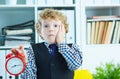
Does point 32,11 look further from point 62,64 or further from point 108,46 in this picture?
point 62,64

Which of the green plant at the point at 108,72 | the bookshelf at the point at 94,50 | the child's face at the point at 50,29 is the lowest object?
the green plant at the point at 108,72

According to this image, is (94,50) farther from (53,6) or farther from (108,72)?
(53,6)

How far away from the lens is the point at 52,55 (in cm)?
144

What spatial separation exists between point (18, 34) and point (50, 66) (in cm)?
96

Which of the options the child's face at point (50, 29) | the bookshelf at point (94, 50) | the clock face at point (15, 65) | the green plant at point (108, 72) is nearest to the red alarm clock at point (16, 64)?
the clock face at point (15, 65)

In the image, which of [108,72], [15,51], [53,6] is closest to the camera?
[15,51]

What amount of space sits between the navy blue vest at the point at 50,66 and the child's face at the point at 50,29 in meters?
0.07

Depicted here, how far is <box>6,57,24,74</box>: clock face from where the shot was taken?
1.41 metres

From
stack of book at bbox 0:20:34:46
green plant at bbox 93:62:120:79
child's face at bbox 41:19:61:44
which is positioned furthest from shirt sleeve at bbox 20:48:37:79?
stack of book at bbox 0:20:34:46

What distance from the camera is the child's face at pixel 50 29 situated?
1404mm

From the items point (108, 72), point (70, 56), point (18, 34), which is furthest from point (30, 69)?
point (18, 34)

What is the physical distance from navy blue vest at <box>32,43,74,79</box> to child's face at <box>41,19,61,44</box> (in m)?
0.07

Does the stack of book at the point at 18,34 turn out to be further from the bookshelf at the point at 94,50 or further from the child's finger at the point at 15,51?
the child's finger at the point at 15,51

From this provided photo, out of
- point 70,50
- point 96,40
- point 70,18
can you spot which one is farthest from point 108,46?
point 70,50
